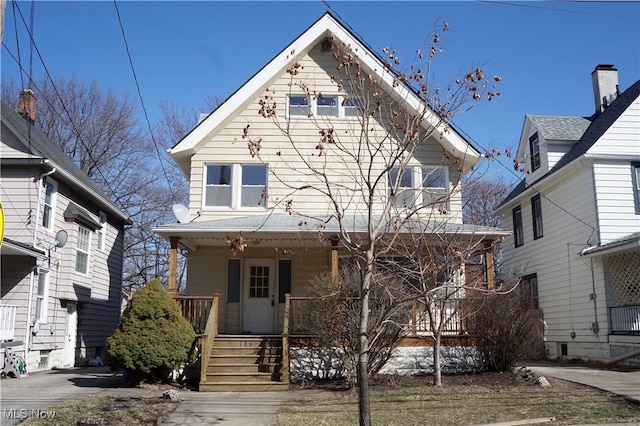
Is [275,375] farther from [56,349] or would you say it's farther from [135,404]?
[56,349]

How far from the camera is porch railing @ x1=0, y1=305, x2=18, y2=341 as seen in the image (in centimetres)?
1295

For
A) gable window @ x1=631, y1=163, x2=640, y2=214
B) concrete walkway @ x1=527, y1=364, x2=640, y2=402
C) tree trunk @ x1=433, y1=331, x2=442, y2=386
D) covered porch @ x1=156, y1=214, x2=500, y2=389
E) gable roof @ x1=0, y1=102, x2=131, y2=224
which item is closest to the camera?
concrete walkway @ x1=527, y1=364, x2=640, y2=402

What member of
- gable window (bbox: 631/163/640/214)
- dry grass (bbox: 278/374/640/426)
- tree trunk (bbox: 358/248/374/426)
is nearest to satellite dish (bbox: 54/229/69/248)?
dry grass (bbox: 278/374/640/426)

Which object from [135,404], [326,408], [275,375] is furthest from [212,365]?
[326,408]

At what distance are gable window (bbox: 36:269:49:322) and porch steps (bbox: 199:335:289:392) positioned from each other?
5.65 meters

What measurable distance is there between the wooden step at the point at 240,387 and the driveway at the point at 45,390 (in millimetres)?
1082

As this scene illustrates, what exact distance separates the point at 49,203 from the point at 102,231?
415 cm

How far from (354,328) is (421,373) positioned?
101 inches

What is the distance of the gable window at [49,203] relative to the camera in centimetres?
1555

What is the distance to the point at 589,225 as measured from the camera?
54.2ft

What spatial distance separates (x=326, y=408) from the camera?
905 cm

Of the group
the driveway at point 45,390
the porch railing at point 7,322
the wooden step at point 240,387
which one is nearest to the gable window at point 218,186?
the driveway at point 45,390

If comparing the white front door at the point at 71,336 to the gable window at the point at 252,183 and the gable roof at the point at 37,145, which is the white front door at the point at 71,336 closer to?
the gable roof at the point at 37,145

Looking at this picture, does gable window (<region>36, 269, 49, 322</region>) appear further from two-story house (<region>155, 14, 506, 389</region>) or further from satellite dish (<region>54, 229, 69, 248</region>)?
two-story house (<region>155, 14, 506, 389</region>)
